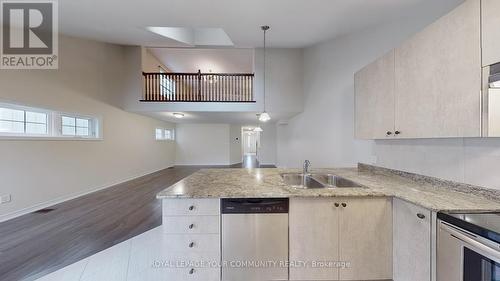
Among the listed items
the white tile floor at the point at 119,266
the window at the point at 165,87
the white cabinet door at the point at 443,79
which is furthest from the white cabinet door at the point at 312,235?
the window at the point at 165,87

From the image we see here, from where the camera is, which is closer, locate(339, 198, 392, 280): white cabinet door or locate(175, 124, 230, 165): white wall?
locate(339, 198, 392, 280): white cabinet door

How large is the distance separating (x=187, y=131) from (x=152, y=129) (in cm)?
231

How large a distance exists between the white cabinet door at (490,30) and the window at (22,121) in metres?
5.71

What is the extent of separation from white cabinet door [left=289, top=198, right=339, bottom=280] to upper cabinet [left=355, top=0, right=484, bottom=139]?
0.97m

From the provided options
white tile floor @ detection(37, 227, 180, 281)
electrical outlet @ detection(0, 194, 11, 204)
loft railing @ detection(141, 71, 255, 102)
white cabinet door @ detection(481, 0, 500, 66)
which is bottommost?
white tile floor @ detection(37, 227, 180, 281)

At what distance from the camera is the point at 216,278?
5.50 feet

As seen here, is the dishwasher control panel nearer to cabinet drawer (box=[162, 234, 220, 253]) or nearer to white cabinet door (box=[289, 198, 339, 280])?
white cabinet door (box=[289, 198, 339, 280])

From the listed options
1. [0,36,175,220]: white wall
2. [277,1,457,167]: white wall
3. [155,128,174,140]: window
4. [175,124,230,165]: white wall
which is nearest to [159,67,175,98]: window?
[0,36,175,220]: white wall

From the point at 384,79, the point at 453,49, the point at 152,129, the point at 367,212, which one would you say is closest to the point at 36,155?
the point at 152,129

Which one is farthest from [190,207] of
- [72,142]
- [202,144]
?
[202,144]

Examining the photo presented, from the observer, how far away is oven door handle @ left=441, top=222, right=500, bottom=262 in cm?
97

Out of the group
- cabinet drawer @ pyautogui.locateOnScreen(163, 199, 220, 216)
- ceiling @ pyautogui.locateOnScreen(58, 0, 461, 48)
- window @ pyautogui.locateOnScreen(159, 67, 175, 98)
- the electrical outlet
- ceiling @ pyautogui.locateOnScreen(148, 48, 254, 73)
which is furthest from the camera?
ceiling @ pyautogui.locateOnScreen(148, 48, 254, 73)

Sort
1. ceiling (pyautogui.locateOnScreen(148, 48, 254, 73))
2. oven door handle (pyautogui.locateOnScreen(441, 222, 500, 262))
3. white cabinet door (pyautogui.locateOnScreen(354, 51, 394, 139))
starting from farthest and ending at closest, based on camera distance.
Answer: ceiling (pyautogui.locateOnScreen(148, 48, 254, 73)), white cabinet door (pyautogui.locateOnScreen(354, 51, 394, 139)), oven door handle (pyautogui.locateOnScreen(441, 222, 500, 262))

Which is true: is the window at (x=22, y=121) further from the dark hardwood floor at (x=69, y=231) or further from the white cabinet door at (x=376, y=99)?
the white cabinet door at (x=376, y=99)
